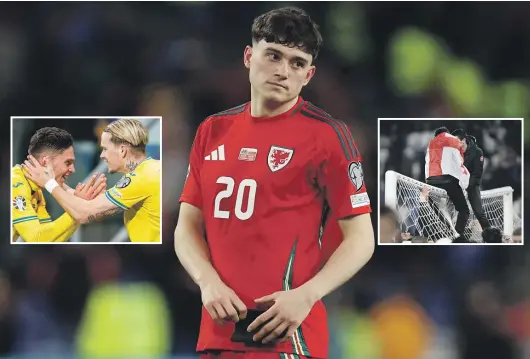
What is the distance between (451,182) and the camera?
3094 millimetres

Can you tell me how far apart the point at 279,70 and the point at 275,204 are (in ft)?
1.27

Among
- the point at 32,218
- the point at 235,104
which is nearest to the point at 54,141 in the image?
the point at 32,218

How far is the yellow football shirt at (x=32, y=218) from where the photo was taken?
3100mm

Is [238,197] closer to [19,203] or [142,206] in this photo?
[142,206]

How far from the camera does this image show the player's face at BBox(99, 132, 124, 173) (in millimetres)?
3117

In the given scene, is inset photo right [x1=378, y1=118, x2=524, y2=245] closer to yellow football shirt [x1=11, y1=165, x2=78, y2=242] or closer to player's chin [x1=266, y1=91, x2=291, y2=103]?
player's chin [x1=266, y1=91, x2=291, y2=103]

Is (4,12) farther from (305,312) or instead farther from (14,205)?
(305,312)

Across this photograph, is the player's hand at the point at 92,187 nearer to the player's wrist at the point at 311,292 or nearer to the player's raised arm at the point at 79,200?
the player's raised arm at the point at 79,200

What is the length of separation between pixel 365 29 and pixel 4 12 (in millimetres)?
1639

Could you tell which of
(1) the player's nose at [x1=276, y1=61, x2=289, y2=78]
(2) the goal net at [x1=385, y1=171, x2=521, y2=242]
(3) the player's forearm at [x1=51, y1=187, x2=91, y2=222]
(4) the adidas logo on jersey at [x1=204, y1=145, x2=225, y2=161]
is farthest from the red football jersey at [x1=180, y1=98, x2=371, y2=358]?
(3) the player's forearm at [x1=51, y1=187, x2=91, y2=222]

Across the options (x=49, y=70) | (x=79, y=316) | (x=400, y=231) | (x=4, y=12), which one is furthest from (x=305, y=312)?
(x=4, y=12)

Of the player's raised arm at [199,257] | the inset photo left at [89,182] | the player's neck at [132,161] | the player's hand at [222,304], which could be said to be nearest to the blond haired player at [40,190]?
the inset photo left at [89,182]

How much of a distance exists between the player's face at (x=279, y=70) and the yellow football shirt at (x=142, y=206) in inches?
47.8

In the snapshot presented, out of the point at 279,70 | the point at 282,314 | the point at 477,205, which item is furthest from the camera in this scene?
the point at 477,205
